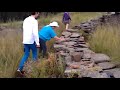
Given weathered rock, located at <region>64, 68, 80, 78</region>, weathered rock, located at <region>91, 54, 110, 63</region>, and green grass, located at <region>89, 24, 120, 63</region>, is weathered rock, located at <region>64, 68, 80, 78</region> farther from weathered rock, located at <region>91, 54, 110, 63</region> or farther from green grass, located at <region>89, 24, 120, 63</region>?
green grass, located at <region>89, 24, 120, 63</region>

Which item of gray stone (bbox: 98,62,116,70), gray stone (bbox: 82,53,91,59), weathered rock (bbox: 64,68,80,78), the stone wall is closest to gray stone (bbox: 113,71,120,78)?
the stone wall

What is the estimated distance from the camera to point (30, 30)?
711 cm

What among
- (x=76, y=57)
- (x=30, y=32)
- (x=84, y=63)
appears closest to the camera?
(x=84, y=63)

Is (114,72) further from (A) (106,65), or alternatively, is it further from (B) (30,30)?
(B) (30,30)

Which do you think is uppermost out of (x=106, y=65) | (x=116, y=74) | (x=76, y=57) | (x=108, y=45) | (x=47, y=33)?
(x=47, y=33)

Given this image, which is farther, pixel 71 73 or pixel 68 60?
pixel 68 60

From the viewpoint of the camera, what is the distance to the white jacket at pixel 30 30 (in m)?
7.09

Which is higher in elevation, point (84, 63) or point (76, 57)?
point (76, 57)

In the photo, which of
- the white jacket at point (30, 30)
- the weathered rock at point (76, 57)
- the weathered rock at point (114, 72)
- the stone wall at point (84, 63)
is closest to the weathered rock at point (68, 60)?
the stone wall at point (84, 63)

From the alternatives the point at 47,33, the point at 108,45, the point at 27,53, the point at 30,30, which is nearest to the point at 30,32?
the point at 30,30

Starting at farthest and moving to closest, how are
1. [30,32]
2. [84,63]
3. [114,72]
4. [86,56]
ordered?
[30,32] → [86,56] → [84,63] → [114,72]

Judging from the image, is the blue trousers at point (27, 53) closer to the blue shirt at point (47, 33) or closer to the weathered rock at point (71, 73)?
the blue shirt at point (47, 33)

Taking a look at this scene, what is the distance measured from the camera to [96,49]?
844cm
